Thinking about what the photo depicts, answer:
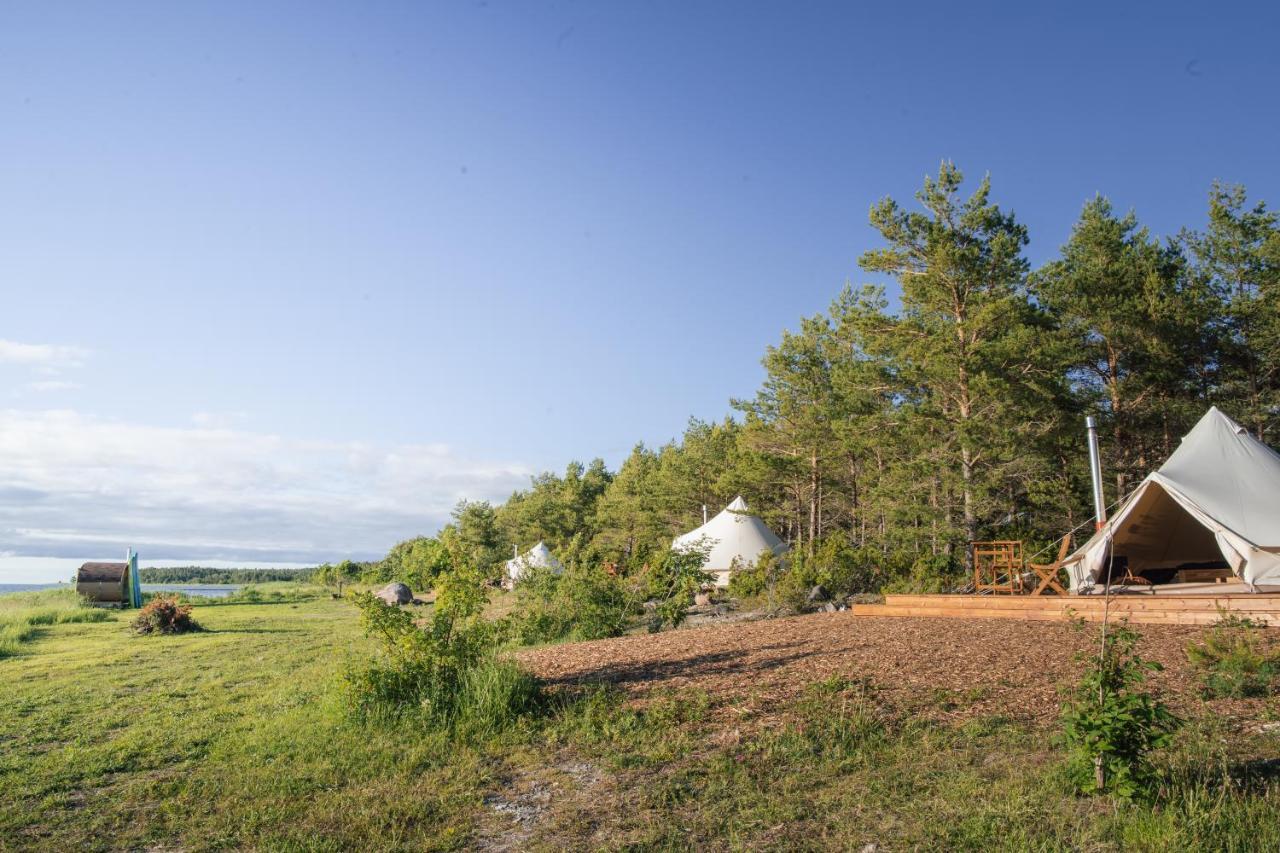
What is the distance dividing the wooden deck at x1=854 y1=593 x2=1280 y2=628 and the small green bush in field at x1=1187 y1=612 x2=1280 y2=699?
1816mm

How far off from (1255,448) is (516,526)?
49.4 m

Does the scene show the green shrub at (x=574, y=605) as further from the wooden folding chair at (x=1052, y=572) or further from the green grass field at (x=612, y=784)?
the wooden folding chair at (x=1052, y=572)

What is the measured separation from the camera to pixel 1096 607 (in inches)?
415

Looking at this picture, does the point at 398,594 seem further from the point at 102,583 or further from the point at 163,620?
the point at 163,620

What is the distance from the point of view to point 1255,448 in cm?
1295

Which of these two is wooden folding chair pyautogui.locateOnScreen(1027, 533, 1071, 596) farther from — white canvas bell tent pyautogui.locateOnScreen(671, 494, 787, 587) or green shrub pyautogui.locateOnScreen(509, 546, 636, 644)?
white canvas bell tent pyautogui.locateOnScreen(671, 494, 787, 587)

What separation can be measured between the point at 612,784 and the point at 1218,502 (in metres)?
11.7

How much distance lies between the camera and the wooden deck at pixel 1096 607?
9.53 metres

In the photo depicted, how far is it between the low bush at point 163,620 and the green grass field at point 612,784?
9299 millimetres

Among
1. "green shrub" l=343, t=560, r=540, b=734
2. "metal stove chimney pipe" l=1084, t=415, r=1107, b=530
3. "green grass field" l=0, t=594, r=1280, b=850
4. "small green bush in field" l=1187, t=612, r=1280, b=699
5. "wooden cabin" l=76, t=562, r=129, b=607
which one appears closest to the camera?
"green grass field" l=0, t=594, r=1280, b=850

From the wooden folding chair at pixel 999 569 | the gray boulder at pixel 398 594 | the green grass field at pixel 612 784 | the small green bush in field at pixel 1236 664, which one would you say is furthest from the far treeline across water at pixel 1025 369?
the green grass field at pixel 612 784

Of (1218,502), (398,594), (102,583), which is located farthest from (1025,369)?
(102,583)

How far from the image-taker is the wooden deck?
953cm

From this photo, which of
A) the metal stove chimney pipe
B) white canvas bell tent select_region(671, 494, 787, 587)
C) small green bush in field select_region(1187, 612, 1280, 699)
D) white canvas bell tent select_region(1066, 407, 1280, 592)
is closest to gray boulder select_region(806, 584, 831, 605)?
white canvas bell tent select_region(1066, 407, 1280, 592)
